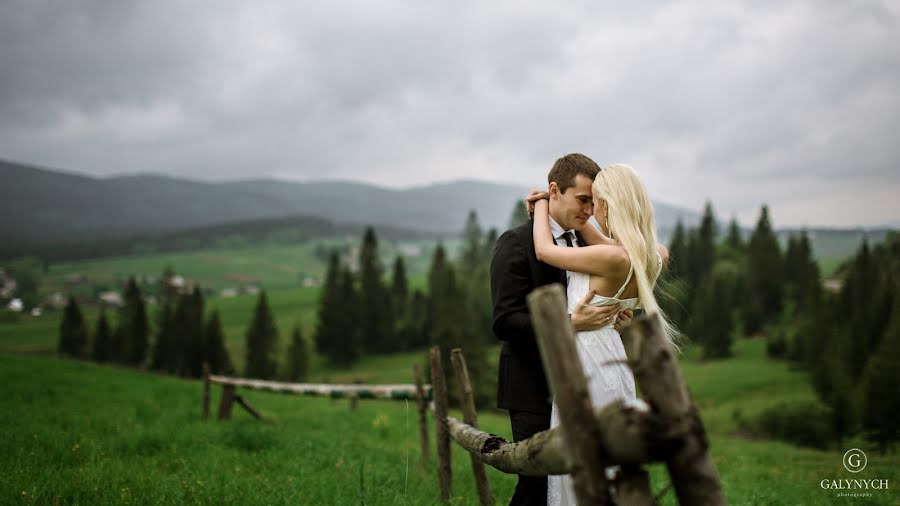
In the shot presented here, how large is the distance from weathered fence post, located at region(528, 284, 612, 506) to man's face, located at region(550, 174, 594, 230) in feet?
5.94

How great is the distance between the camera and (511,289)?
168 inches

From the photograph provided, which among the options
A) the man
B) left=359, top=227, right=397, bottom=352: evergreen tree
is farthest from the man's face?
left=359, top=227, right=397, bottom=352: evergreen tree

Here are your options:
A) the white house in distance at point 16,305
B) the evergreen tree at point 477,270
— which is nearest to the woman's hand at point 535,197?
the evergreen tree at point 477,270

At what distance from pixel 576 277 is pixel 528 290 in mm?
376

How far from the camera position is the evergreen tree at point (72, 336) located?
77.9 meters

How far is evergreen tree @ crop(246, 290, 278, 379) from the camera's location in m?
73.6

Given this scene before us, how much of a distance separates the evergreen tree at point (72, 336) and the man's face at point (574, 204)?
91377 mm

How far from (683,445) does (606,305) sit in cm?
174

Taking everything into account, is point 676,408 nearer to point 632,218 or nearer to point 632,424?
point 632,424

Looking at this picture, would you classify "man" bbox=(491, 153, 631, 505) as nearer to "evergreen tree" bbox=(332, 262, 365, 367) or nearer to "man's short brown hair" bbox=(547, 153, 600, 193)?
"man's short brown hair" bbox=(547, 153, 600, 193)

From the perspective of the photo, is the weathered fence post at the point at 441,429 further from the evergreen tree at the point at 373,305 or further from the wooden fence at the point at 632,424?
the evergreen tree at the point at 373,305

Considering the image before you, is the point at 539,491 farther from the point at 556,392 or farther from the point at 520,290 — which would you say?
the point at 556,392

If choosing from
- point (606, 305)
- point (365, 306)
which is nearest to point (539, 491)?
point (606, 305)

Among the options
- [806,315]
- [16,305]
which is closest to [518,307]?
[806,315]
